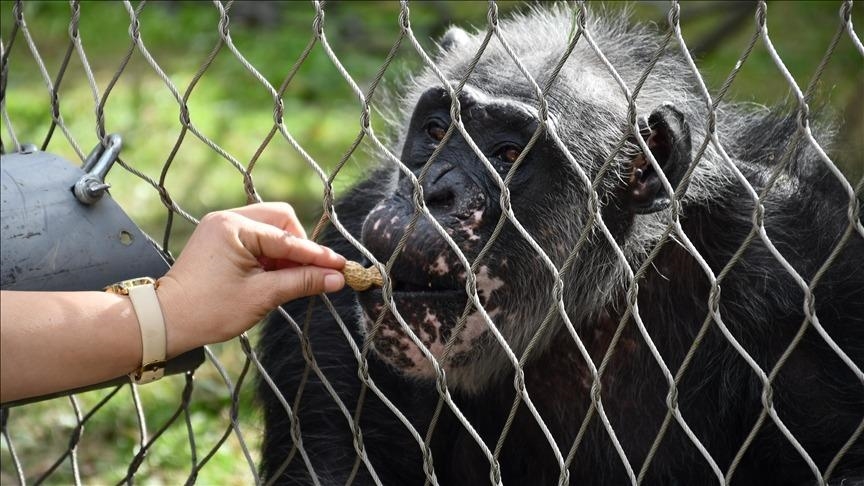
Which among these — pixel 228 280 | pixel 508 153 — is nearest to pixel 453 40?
pixel 508 153

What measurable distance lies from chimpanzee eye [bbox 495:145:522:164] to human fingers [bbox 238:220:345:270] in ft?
2.87

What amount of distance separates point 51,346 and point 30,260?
284 millimetres

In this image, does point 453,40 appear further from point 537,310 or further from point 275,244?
point 275,244

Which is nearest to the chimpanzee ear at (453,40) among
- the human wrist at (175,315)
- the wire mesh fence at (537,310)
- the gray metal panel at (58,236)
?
the wire mesh fence at (537,310)

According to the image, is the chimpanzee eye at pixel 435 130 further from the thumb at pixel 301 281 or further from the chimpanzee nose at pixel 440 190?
the thumb at pixel 301 281

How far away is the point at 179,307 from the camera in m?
2.62

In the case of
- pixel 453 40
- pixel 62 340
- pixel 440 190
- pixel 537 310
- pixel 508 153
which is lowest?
pixel 62 340

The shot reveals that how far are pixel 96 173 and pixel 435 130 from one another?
1.12 m

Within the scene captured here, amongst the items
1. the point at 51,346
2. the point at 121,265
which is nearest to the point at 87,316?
the point at 51,346

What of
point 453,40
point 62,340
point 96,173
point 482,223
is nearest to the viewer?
point 62,340

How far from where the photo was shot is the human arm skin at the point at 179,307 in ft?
8.15

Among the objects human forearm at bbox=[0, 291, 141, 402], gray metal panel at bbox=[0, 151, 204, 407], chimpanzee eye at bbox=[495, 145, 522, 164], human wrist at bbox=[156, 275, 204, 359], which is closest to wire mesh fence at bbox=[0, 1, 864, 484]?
chimpanzee eye at bbox=[495, 145, 522, 164]

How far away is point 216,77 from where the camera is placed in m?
8.84

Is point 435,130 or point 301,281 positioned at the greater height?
point 435,130
